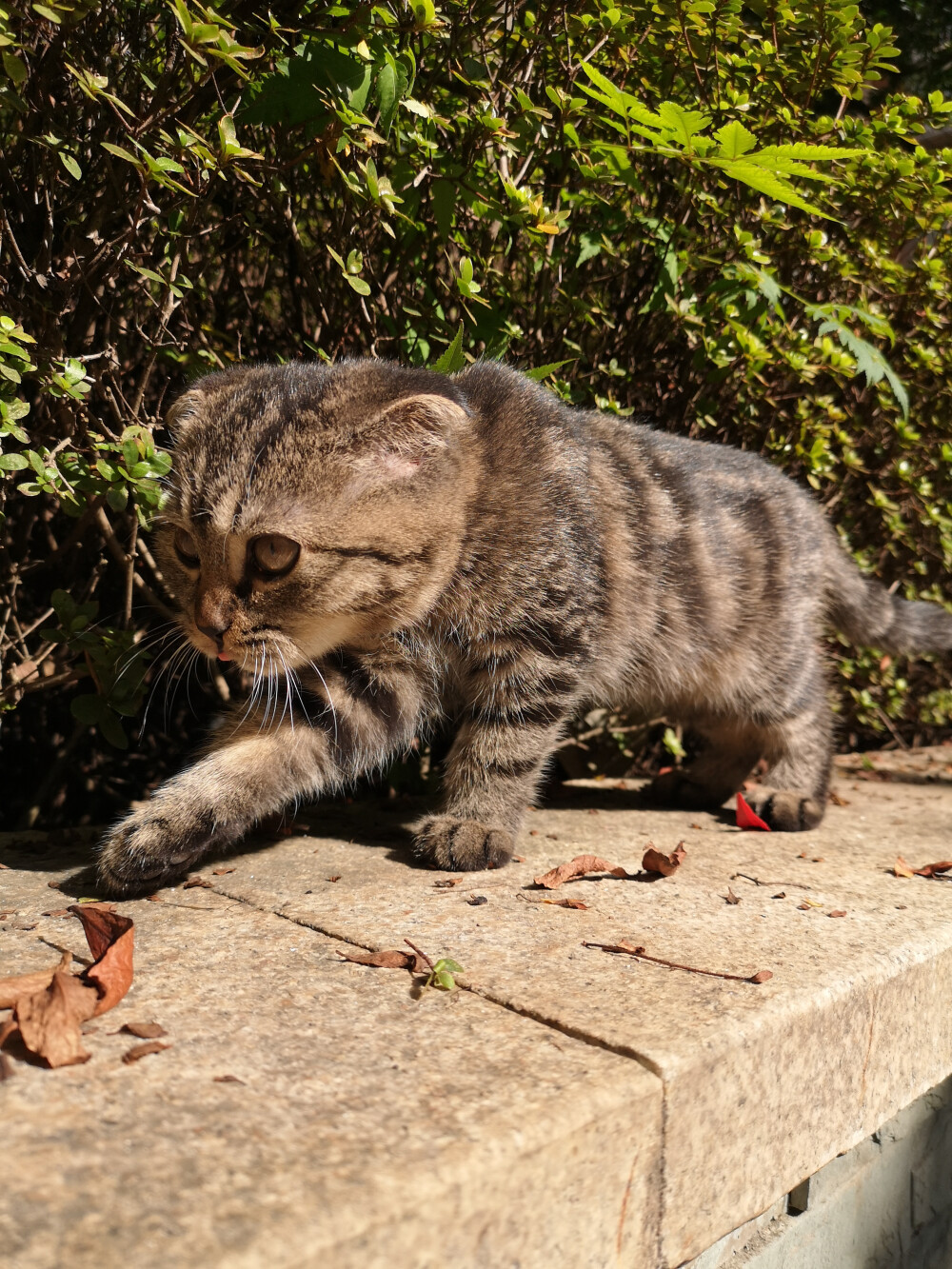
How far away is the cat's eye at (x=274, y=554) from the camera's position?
7.20 feet

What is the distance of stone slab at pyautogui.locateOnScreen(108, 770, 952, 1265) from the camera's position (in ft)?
4.83

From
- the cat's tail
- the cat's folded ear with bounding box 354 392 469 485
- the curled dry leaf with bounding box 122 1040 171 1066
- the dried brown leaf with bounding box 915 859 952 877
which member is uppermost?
the cat's folded ear with bounding box 354 392 469 485

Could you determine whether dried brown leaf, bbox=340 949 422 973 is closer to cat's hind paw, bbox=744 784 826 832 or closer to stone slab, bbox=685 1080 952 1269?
stone slab, bbox=685 1080 952 1269

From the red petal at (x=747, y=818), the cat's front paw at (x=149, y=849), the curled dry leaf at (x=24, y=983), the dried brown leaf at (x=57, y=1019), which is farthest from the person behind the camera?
the red petal at (x=747, y=818)

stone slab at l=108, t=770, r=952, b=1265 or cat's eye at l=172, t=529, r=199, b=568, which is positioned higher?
cat's eye at l=172, t=529, r=199, b=568

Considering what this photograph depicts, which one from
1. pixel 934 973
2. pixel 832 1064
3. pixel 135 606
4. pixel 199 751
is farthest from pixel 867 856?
pixel 135 606

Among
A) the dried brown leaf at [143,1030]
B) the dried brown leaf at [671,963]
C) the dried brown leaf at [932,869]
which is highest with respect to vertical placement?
the dried brown leaf at [143,1030]

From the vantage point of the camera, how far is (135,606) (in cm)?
296

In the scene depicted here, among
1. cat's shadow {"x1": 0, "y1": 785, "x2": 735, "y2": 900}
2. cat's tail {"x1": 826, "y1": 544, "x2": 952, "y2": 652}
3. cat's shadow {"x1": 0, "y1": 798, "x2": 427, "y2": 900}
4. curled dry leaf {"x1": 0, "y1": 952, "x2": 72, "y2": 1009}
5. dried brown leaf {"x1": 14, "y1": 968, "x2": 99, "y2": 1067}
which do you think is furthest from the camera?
cat's tail {"x1": 826, "y1": 544, "x2": 952, "y2": 652}

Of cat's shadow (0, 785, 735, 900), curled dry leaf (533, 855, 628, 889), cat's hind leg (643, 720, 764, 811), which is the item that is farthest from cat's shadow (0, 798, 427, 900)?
cat's hind leg (643, 720, 764, 811)

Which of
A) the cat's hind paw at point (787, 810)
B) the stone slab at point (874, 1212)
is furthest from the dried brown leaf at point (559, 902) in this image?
the cat's hind paw at point (787, 810)

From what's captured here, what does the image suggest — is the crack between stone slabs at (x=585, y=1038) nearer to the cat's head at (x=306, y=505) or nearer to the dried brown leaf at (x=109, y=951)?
the dried brown leaf at (x=109, y=951)

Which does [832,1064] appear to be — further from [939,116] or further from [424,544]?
[939,116]

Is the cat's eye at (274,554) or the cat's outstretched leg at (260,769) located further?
the cat's eye at (274,554)
